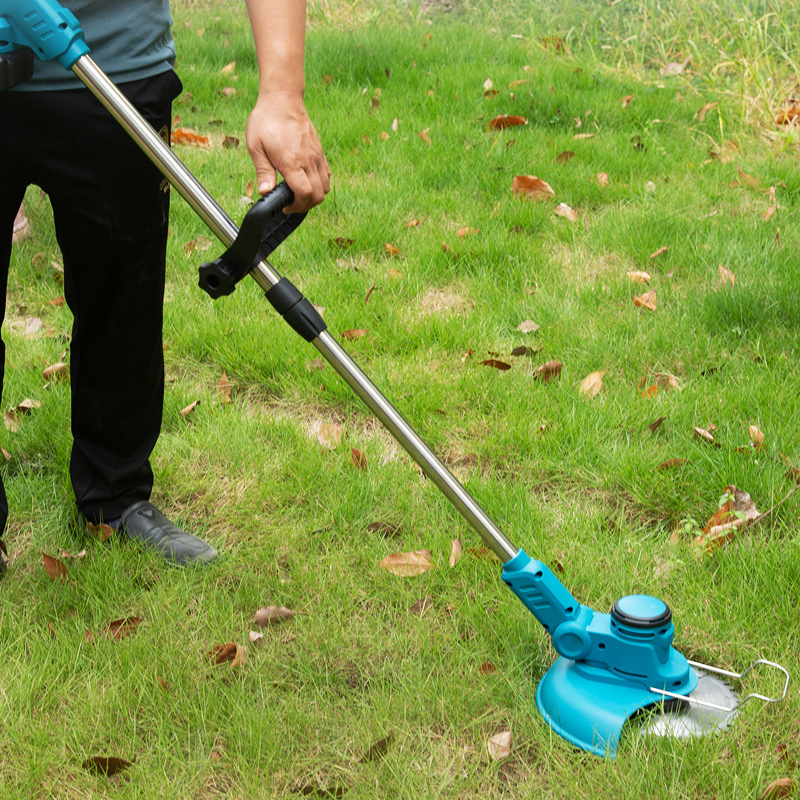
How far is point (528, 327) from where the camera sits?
314 cm

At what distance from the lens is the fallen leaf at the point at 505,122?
4.71m

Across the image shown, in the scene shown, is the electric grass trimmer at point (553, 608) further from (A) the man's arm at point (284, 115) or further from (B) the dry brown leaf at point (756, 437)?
(B) the dry brown leaf at point (756, 437)

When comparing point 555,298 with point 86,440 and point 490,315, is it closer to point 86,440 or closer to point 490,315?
point 490,315

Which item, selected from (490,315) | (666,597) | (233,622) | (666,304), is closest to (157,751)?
(233,622)

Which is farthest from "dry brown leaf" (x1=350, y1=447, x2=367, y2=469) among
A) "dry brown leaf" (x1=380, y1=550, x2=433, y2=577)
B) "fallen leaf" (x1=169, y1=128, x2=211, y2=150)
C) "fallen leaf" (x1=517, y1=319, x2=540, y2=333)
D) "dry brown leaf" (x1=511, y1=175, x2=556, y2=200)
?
"fallen leaf" (x1=169, y1=128, x2=211, y2=150)

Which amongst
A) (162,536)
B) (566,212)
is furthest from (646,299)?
(162,536)

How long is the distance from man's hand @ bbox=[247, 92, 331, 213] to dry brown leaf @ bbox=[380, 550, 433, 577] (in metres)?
1.00

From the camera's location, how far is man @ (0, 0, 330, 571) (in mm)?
1480

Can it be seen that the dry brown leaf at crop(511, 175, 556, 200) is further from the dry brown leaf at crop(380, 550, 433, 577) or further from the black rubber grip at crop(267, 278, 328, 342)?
the black rubber grip at crop(267, 278, 328, 342)

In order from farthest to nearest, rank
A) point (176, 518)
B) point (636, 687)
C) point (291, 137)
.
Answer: point (176, 518)
point (636, 687)
point (291, 137)

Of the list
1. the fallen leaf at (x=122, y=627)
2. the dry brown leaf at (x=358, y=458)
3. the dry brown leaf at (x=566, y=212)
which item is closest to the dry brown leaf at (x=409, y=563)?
the dry brown leaf at (x=358, y=458)

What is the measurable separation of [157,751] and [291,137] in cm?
120

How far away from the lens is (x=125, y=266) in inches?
76.7

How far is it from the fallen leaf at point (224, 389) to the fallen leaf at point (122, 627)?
38.3 inches
